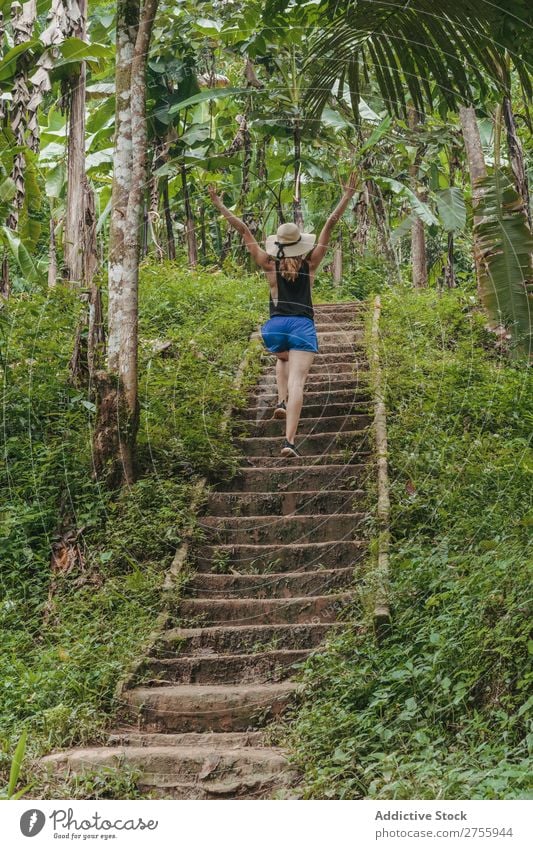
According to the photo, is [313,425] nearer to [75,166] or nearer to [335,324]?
[335,324]

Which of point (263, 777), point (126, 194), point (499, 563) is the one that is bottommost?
point (263, 777)

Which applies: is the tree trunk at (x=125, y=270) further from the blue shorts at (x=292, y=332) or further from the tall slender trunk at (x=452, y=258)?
the tall slender trunk at (x=452, y=258)

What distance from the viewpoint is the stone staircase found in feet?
13.1

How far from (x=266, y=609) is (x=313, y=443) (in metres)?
1.83

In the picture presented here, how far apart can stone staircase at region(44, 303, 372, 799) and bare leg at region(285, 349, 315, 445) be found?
538 mm

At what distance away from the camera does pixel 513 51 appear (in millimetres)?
4129

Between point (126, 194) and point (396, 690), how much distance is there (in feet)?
12.2

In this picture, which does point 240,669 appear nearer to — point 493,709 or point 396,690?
point 396,690

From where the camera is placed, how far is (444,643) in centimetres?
405

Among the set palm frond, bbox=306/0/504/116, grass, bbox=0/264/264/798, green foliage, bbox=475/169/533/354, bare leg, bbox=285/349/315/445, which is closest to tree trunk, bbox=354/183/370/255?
grass, bbox=0/264/264/798

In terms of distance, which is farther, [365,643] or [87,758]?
[365,643]

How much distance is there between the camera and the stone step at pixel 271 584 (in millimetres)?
5285

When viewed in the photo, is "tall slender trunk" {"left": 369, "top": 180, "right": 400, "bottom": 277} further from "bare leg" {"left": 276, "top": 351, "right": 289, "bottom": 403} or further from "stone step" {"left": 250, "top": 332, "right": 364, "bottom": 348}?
"bare leg" {"left": 276, "top": 351, "right": 289, "bottom": 403}
